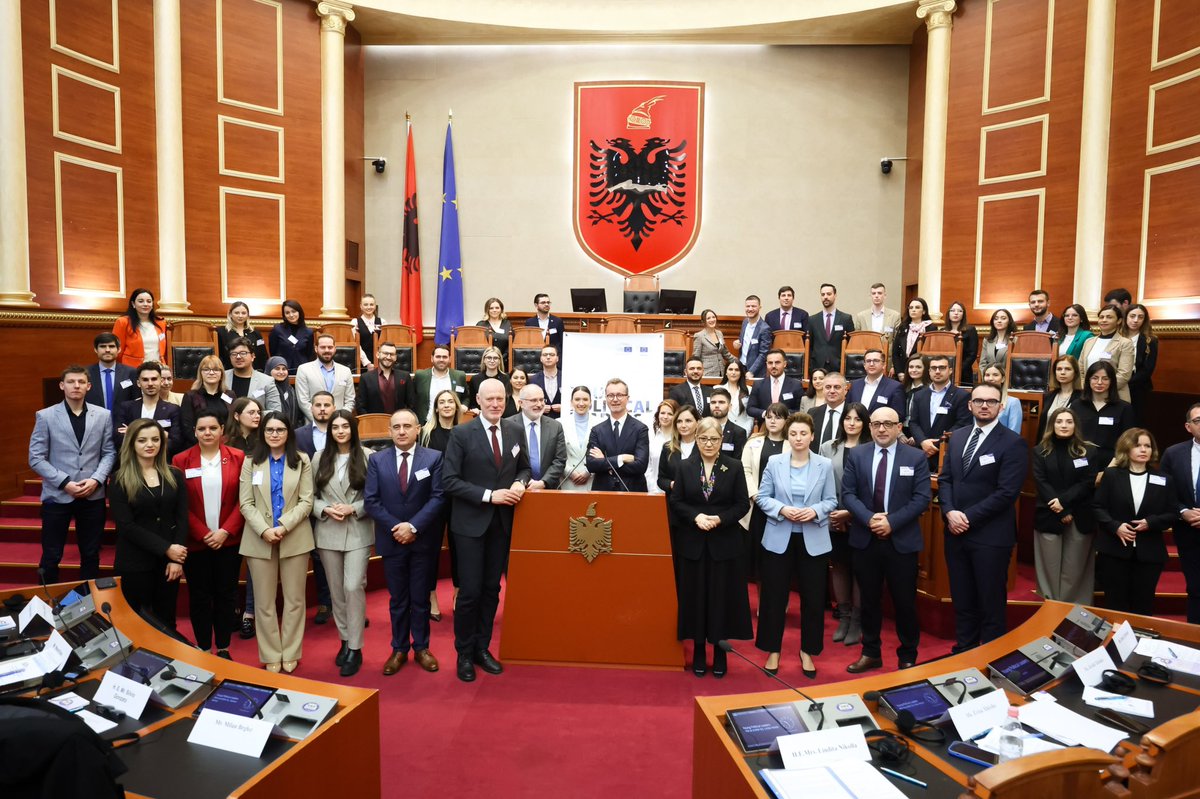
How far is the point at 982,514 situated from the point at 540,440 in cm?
230

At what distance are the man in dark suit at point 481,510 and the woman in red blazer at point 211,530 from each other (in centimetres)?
107

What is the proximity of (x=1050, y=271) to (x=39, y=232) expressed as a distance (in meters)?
9.85

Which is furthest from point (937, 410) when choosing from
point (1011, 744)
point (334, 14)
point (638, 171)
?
point (334, 14)

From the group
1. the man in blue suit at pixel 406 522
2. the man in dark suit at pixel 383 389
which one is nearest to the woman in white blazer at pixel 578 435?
the man in blue suit at pixel 406 522

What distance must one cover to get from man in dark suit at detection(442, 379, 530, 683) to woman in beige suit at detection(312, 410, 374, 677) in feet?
1.57

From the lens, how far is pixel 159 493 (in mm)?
3578

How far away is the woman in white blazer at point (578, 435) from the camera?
15.2 feet

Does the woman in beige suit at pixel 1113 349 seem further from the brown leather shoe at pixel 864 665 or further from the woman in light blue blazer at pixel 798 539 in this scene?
the brown leather shoe at pixel 864 665

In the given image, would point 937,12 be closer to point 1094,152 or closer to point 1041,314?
point 1094,152

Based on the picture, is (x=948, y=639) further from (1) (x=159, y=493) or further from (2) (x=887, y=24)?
(2) (x=887, y=24)

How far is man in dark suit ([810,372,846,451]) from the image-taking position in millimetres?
4801

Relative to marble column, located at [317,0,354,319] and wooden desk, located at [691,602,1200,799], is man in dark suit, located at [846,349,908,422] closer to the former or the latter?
wooden desk, located at [691,602,1200,799]

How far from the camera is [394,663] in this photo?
3.94m

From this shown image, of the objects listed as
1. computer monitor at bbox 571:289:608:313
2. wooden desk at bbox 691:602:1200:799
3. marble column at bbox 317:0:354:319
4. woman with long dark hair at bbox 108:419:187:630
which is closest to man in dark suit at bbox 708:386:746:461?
wooden desk at bbox 691:602:1200:799
